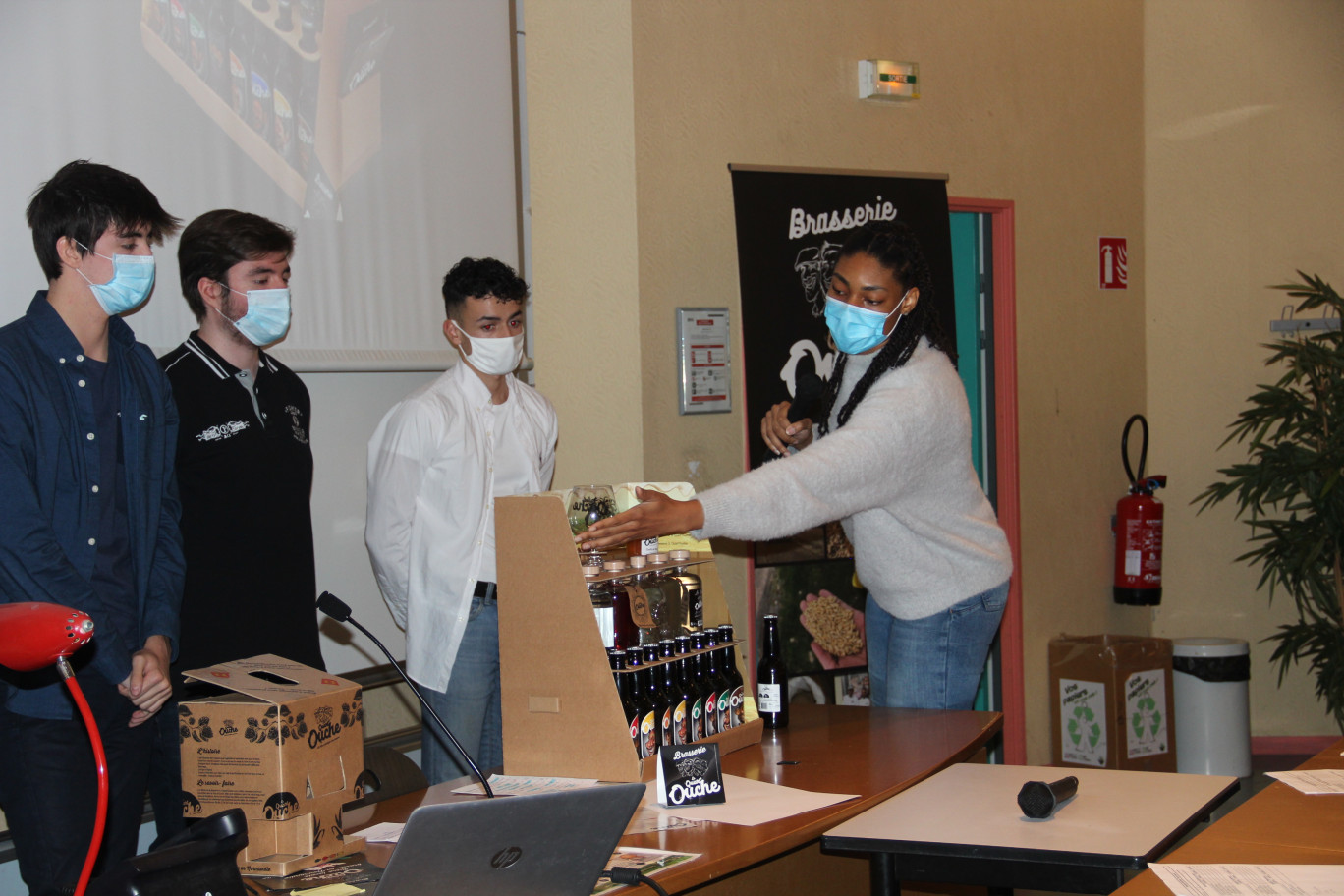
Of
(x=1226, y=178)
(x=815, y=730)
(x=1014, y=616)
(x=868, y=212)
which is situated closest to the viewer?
(x=815, y=730)

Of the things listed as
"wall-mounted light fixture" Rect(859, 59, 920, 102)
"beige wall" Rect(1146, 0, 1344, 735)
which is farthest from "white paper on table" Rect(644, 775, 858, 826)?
"beige wall" Rect(1146, 0, 1344, 735)

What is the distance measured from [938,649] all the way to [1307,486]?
308 cm

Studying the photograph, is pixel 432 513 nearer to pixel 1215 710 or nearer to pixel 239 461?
pixel 239 461

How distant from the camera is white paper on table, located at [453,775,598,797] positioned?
2.06 meters

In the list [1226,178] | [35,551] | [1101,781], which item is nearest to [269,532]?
[35,551]

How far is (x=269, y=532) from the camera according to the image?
2.67 meters

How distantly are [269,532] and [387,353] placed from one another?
85 cm

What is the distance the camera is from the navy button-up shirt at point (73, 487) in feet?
6.92

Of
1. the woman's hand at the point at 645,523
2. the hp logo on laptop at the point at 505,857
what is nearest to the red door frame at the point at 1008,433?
the woman's hand at the point at 645,523

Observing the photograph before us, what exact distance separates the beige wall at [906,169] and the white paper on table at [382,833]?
1.90 metres

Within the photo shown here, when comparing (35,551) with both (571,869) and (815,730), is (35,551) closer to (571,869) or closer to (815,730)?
(571,869)

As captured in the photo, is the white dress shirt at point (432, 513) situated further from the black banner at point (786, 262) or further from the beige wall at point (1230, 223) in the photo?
the beige wall at point (1230, 223)

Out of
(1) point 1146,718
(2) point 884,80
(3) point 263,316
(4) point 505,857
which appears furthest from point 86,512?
(1) point 1146,718

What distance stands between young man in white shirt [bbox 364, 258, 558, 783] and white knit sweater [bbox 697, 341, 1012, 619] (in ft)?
2.98
